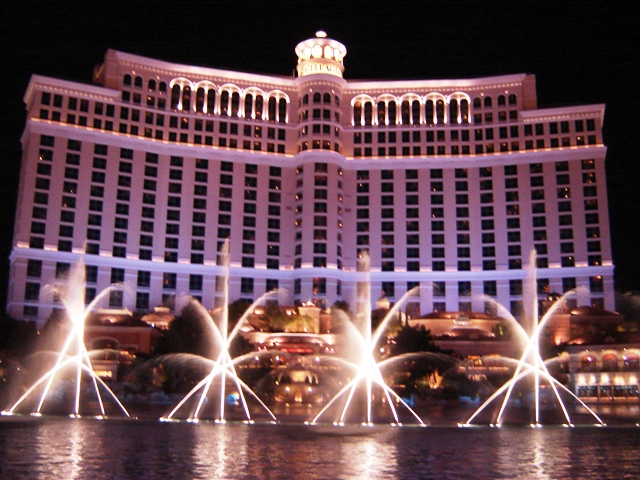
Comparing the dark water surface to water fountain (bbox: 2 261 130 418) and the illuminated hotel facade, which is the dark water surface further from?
the illuminated hotel facade

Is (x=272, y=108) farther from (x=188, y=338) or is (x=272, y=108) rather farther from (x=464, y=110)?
(x=188, y=338)

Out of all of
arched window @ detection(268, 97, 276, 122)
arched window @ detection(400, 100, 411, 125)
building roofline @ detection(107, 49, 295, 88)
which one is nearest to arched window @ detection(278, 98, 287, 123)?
arched window @ detection(268, 97, 276, 122)

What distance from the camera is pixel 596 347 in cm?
7869

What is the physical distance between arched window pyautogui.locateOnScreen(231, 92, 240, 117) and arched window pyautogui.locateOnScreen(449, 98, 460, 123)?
116 ft

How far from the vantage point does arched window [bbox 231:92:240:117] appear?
121 m

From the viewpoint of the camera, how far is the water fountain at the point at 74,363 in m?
50.8

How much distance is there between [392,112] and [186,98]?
1352 inches

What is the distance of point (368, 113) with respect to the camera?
12412cm

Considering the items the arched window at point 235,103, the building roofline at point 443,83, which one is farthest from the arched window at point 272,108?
the building roofline at point 443,83

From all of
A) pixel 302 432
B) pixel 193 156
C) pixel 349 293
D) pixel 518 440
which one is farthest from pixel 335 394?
pixel 193 156

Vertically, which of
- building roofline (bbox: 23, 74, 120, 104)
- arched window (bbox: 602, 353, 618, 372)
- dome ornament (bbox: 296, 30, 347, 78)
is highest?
dome ornament (bbox: 296, 30, 347, 78)

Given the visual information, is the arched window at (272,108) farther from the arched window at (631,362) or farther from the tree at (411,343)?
the arched window at (631,362)

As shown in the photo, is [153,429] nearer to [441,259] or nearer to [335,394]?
[335,394]

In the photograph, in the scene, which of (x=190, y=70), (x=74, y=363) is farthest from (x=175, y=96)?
(x=74, y=363)
